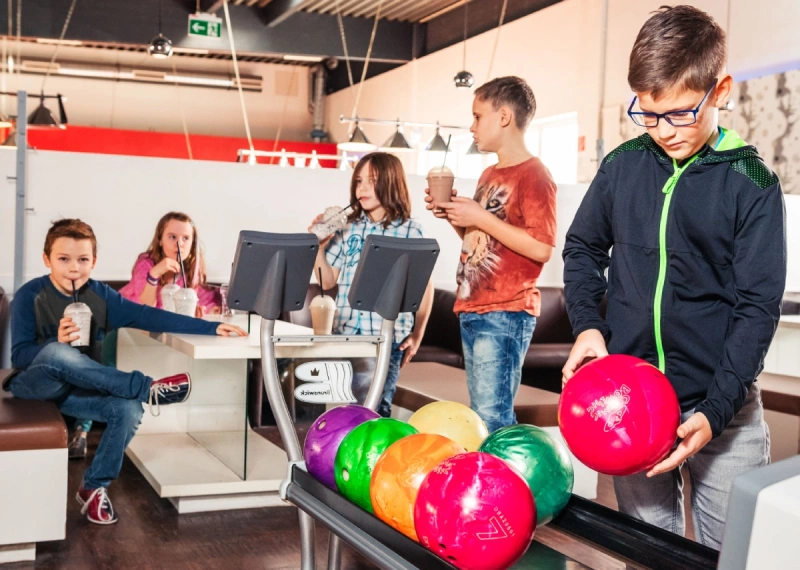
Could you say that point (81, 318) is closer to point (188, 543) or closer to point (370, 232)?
point (188, 543)

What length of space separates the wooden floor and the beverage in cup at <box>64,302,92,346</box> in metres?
0.68

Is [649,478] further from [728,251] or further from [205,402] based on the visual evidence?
[205,402]

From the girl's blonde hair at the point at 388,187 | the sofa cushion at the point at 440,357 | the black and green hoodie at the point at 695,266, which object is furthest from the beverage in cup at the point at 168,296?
the black and green hoodie at the point at 695,266

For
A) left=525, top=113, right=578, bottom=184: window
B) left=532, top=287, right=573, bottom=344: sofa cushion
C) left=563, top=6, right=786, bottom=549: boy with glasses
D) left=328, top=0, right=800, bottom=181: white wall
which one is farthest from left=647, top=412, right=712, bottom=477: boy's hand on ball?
left=525, top=113, right=578, bottom=184: window

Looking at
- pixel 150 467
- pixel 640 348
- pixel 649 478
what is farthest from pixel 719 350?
pixel 150 467

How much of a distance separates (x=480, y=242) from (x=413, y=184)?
3.37 meters

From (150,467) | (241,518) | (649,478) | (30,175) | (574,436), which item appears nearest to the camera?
(574,436)

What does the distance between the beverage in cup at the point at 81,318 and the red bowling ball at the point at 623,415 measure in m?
2.17

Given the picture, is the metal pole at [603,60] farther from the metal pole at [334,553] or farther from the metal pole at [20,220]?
the metal pole at [334,553]

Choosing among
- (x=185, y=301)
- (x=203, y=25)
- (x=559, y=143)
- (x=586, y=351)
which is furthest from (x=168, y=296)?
(x=203, y=25)

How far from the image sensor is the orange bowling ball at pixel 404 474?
1564mm

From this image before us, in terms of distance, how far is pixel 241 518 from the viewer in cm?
342

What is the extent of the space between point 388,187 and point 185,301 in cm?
110

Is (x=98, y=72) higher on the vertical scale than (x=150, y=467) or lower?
higher
